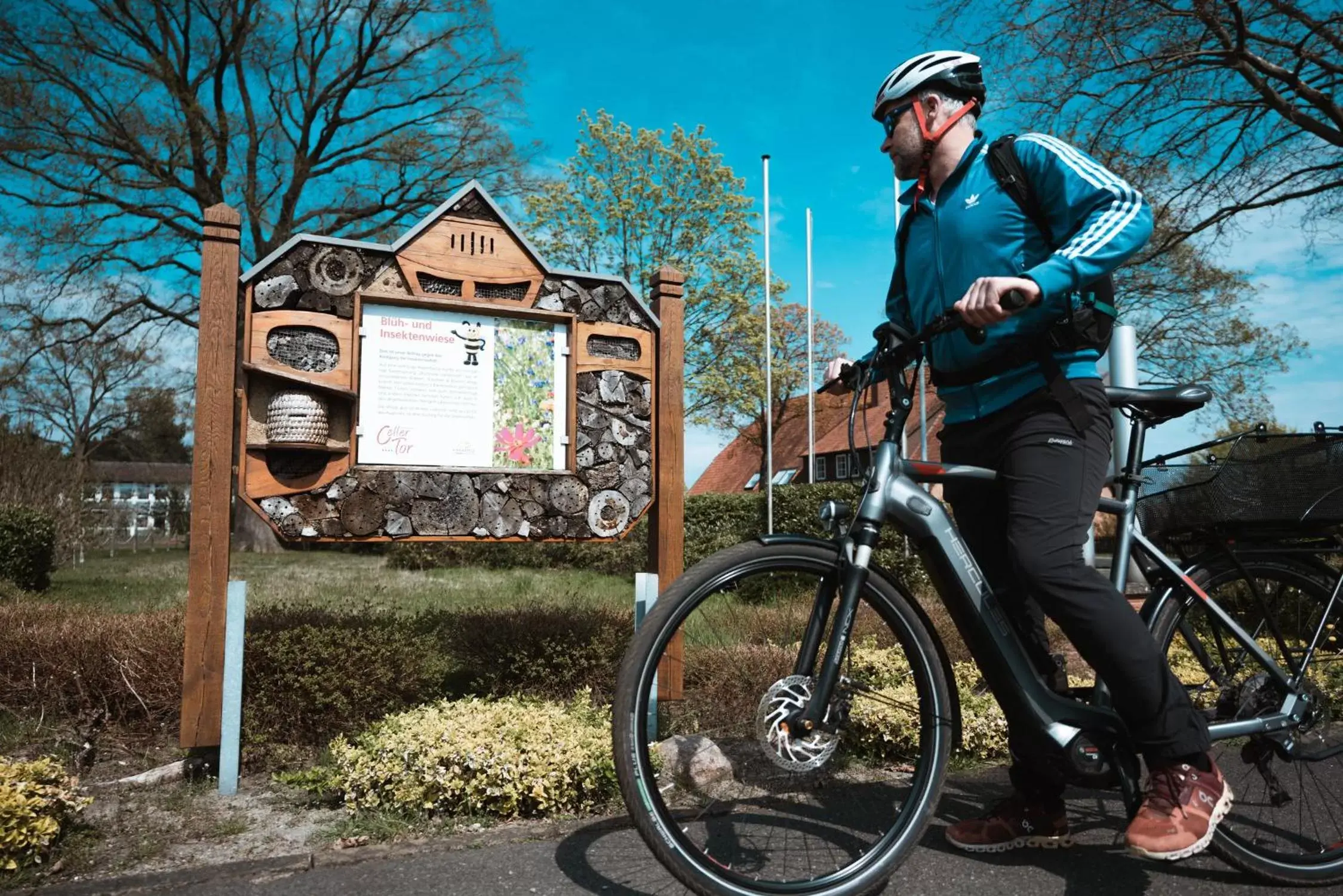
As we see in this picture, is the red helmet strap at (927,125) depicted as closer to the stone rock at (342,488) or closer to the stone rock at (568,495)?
the stone rock at (568,495)

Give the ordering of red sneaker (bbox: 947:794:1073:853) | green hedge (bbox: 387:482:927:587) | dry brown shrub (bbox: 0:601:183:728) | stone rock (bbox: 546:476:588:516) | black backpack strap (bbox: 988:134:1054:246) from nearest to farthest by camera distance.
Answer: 1. black backpack strap (bbox: 988:134:1054:246)
2. red sneaker (bbox: 947:794:1073:853)
3. dry brown shrub (bbox: 0:601:183:728)
4. stone rock (bbox: 546:476:588:516)
5. green hedge (bbox: 387:482:927:587)

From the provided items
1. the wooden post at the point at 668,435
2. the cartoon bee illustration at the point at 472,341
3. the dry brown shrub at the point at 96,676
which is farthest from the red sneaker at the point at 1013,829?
the dry brown shrub at the point at 96,676

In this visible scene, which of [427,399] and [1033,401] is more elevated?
[427,399]

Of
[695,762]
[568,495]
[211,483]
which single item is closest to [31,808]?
[211,483]

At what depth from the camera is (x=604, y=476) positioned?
4828 millimetres

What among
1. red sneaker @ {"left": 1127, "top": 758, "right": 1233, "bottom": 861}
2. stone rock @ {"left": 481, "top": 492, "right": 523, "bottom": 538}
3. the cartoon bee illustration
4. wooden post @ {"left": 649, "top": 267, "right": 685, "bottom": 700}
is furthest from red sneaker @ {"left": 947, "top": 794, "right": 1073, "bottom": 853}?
the cartoon bee illustration

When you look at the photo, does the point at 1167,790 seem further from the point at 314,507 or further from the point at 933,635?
the point at 314,507

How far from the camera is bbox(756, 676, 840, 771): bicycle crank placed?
2.20 metres

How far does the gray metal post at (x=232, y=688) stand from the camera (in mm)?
3648

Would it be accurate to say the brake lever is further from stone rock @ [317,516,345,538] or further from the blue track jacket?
stone rock @ [317,516,345,538]

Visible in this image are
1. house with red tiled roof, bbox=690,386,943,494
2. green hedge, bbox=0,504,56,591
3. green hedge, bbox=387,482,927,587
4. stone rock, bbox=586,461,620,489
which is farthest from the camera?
house with red tiled roof, bbox=690,386,943,494

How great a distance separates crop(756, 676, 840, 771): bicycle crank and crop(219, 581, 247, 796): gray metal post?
237cm

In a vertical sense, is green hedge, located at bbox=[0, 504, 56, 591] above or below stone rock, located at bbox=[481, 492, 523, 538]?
below

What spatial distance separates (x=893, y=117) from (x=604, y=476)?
8.45ft
